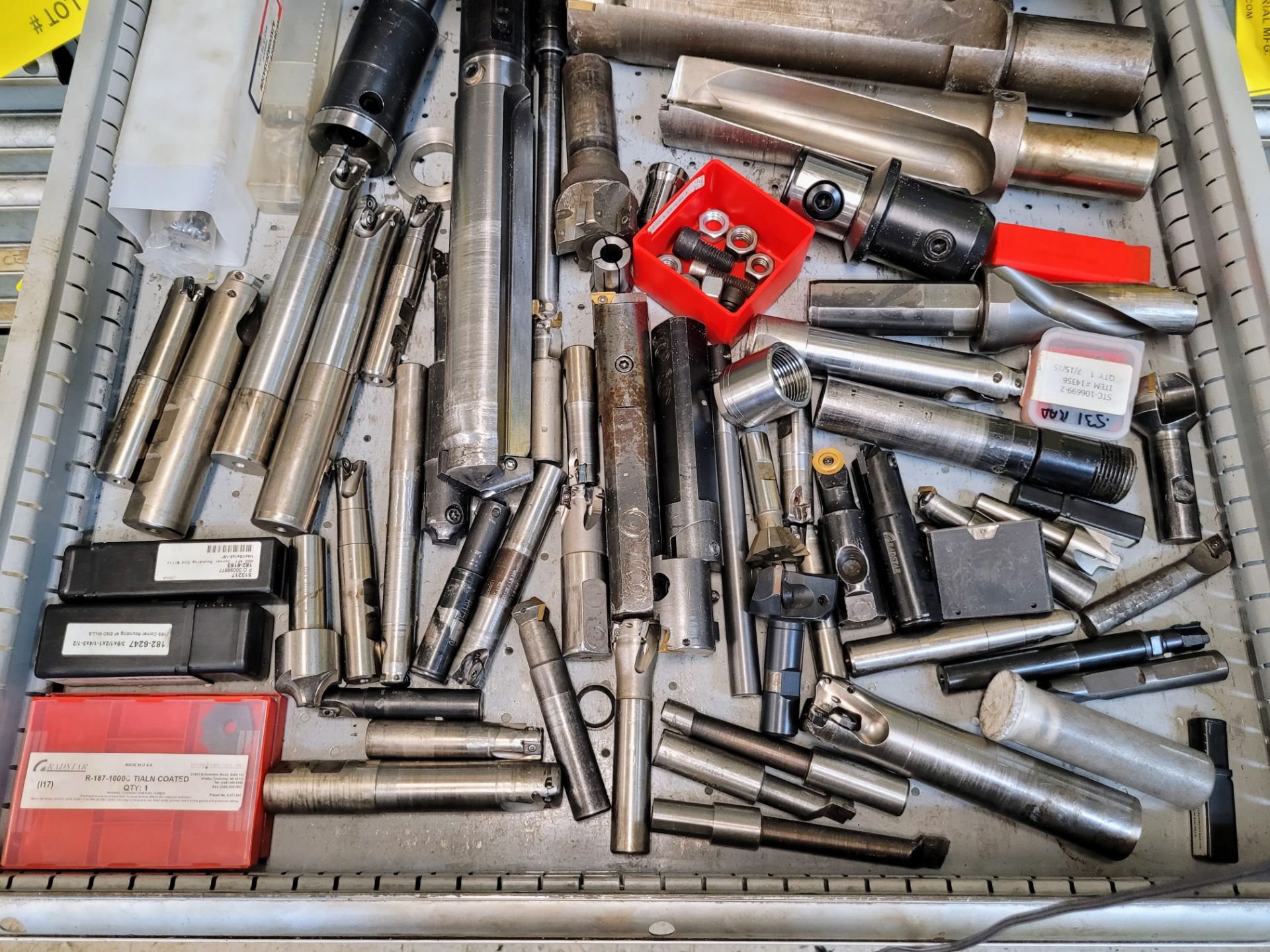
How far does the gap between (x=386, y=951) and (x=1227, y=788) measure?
1457mm

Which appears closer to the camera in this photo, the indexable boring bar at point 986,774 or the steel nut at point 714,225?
the indexable boring bar at point 986,774

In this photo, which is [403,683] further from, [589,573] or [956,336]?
[956,336]

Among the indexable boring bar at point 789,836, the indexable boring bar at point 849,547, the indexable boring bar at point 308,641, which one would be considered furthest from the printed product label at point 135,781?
the indexable boring bar at point 849,547

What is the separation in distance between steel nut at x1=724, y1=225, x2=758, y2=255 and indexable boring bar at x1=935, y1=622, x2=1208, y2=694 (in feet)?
2.99

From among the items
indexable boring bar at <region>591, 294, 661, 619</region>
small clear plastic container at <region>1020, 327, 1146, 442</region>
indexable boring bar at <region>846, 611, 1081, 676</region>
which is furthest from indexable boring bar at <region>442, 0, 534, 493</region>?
small clear plastic container at <region>1020, 327, 1146, 442</region>

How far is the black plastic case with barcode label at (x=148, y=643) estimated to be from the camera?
1.49m

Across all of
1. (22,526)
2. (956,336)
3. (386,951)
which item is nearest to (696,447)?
(956,336)

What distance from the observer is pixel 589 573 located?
1.50 metres

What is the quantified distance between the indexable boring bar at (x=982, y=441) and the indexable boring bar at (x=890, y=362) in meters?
0.05

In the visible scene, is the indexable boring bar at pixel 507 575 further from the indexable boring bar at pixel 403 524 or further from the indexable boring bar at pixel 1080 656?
the indexable boring bar at pixel 1080 656

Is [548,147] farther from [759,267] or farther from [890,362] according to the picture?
[890,362]

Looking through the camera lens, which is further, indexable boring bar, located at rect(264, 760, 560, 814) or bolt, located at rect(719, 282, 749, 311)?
bolt, located at rect(719, 282, 749, 311)

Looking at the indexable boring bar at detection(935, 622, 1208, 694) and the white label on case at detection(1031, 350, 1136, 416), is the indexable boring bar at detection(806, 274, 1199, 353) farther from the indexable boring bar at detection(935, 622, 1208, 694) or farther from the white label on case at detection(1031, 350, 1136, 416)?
the indexable boring bar at detection(935, 622, 1208, 694)

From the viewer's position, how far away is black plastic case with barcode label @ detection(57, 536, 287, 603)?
1536 millimetres
